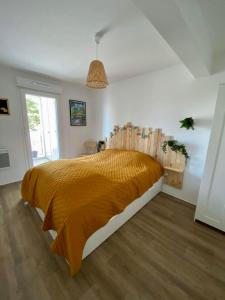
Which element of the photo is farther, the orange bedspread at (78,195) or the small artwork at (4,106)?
the small artwork at (4,106)

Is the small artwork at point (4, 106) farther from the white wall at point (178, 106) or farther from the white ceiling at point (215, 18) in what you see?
the white ceiling at point (215, 18)

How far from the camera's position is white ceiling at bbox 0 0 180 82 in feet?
4.00

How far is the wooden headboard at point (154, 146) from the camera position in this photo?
247cm

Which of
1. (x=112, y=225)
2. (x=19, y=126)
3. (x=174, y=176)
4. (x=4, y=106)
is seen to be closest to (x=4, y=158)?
(x=19, y=126)

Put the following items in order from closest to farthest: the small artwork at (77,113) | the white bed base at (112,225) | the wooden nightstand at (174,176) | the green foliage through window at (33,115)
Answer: the white bed base at (112,225), the wooden nightstand at (174,176), the small artwork at (77,113), the green foliage through window at (33,115)

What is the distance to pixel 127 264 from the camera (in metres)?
1.35

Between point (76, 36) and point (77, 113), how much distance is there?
7.41ft

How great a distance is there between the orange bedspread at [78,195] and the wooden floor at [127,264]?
8.8 inches

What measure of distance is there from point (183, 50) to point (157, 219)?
2146mm

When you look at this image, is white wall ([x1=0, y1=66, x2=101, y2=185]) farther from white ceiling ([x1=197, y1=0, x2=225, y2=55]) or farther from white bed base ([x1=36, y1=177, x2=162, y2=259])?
white ceiling ([x1=197, y1=0, x2=225, y2=55])

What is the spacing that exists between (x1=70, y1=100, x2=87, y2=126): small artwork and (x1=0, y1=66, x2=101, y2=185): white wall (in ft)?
0.36

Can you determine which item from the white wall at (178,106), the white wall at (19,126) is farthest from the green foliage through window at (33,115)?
the white wall at (178,106)

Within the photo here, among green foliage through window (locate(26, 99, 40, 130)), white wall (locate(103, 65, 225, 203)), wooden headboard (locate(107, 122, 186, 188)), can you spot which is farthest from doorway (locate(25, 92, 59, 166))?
white wall (locate(103, 65, 225, 203))

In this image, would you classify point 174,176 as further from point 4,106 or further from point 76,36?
point 4,106
